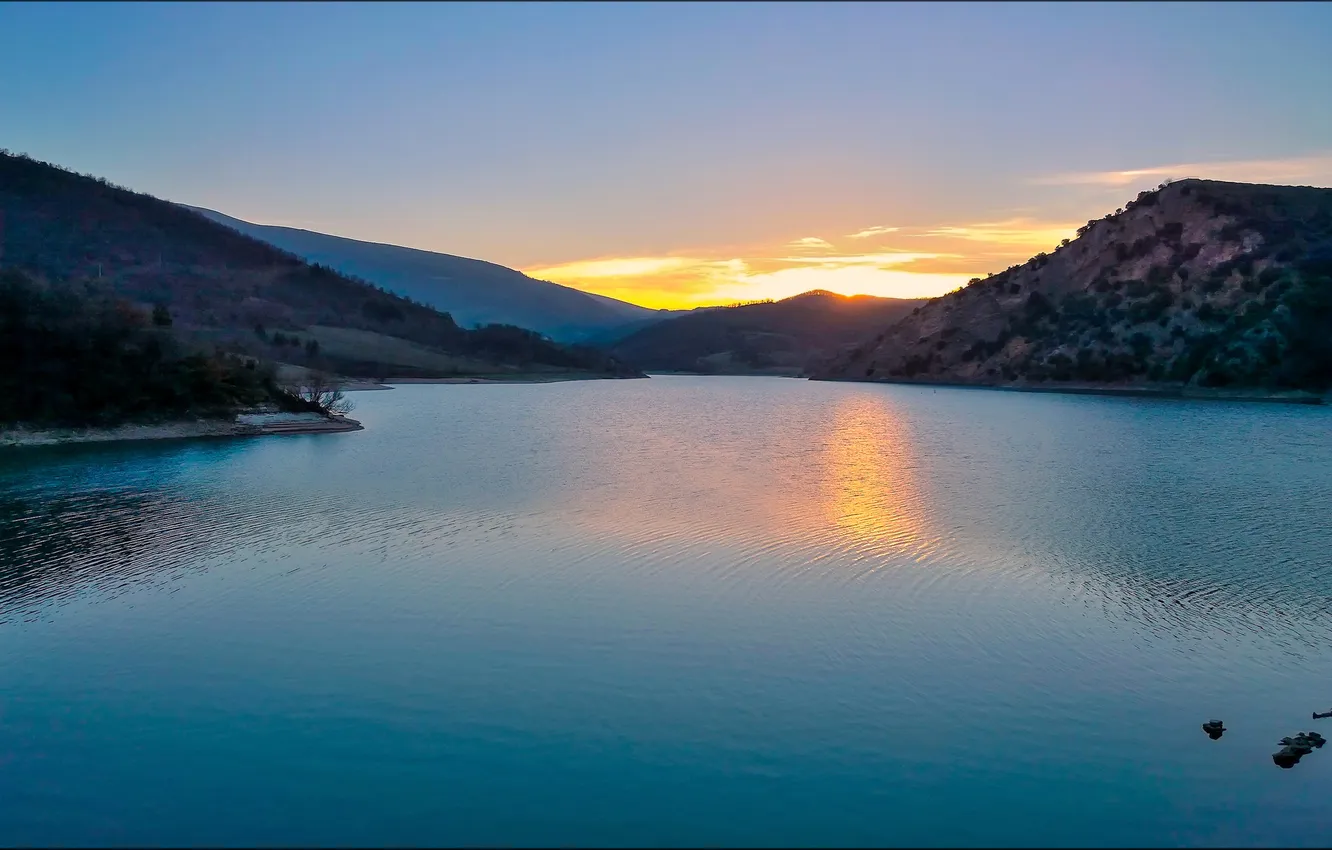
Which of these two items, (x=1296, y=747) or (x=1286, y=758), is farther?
(x=1296, y=747)

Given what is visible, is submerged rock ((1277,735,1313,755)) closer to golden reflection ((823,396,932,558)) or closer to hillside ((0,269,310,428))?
golden reflection ((823,396,932,558))

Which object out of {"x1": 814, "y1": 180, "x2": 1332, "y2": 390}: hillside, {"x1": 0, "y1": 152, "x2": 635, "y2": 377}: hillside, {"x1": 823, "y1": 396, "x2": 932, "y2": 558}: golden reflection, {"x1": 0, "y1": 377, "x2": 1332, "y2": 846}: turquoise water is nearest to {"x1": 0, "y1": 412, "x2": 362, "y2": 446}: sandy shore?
{"x1": 0, "y1": 377, "x2": 1332, "y2": 846}: turquoise water

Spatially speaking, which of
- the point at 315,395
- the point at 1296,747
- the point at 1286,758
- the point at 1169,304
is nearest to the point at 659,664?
the point at 1286,758

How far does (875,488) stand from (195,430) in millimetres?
29568

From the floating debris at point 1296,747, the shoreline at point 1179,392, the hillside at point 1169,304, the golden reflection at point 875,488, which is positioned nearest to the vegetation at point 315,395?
the golden reflection at point 875,488

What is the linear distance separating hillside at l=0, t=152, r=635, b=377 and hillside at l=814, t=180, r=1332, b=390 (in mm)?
61709

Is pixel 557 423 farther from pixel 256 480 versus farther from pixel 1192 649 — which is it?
pixel 1192 649

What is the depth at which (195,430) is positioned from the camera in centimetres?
3962

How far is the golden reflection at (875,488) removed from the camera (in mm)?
19391

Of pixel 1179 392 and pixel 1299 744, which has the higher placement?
pixel 1179 392

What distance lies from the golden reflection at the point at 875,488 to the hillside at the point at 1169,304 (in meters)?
39.4

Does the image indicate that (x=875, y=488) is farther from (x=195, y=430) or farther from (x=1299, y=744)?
(x=195, y=430)

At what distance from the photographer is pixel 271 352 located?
9106cm

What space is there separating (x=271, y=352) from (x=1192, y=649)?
9222 cm
